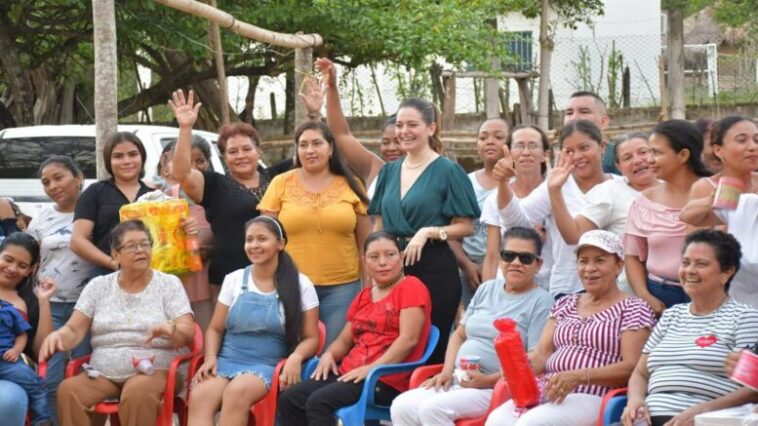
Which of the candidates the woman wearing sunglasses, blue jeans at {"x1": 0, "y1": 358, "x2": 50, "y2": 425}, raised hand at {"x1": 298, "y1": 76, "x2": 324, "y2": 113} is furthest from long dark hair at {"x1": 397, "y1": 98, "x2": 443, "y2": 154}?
blue jeans at {"x1": 0, "y1": 358, "x2": 50, "y2": 425}

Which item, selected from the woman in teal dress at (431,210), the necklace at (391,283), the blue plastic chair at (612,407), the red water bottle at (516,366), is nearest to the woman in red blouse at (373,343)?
the necklace at (391,283)

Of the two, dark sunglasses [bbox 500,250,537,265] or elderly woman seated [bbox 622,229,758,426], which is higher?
dark sunglasses [bbox 500,250,537,265]

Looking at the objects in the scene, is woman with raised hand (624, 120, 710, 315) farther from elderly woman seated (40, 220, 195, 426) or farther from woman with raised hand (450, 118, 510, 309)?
elderly woman seated (40, 220, 195, 426)

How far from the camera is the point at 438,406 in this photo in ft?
19.0

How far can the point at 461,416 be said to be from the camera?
5844 millimetres

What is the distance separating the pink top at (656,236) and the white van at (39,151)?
6594 mm

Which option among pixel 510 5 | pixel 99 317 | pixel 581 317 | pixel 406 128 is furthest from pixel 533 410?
pixel 510 5

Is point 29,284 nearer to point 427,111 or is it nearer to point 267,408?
point 267,408

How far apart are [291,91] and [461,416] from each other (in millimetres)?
11985

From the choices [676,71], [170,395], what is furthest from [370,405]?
[676,71]

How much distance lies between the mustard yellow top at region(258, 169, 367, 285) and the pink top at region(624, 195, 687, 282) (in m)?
1.69

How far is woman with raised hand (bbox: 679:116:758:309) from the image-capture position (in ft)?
17.3

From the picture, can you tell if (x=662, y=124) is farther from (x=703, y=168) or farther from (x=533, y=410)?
(x=533, y=410)

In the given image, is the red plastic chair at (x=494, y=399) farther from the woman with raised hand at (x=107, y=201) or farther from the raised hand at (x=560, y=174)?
the woman with raised hand at (x=107, y=201)
